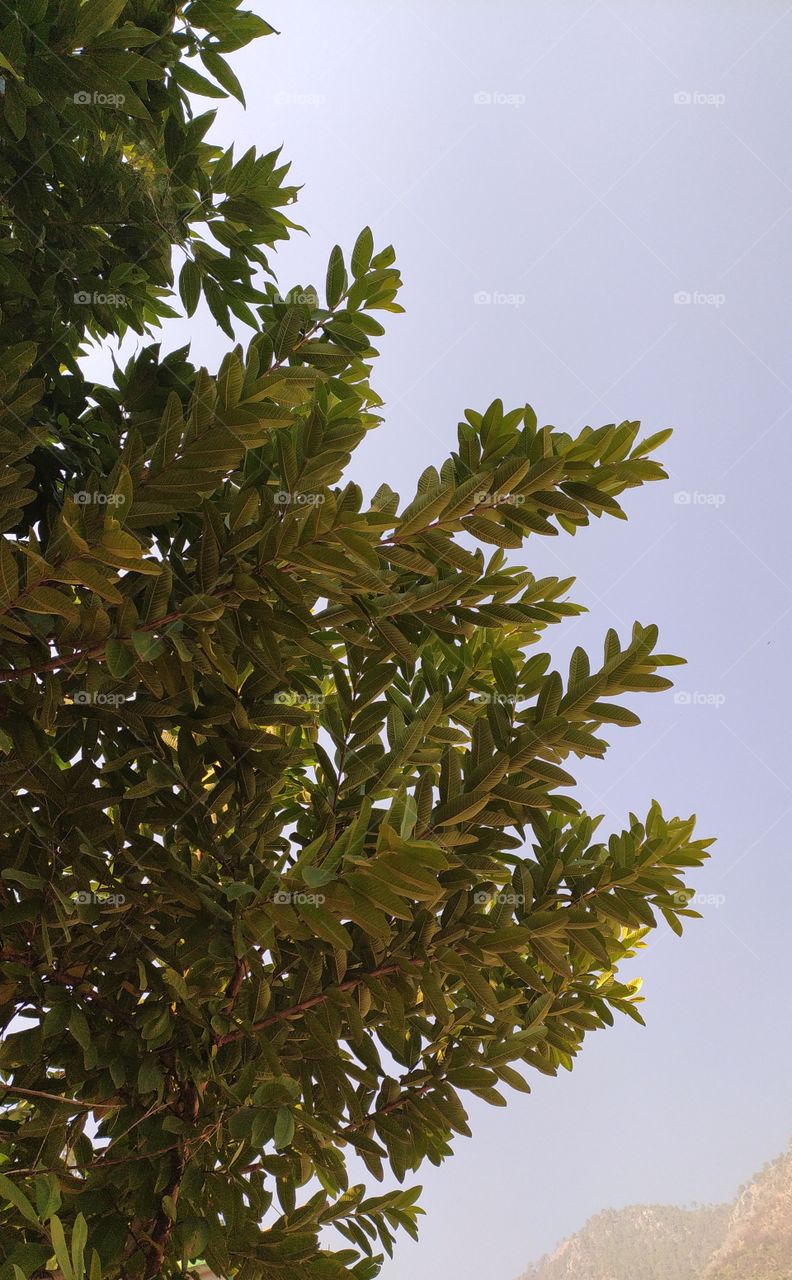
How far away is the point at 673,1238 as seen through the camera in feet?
14.5

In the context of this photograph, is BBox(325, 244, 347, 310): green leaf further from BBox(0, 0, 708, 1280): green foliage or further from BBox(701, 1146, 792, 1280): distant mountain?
BBox(701, 1146, 792, 1280): distant mountain

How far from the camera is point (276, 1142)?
0.71 meters

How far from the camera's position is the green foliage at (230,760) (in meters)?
0.78

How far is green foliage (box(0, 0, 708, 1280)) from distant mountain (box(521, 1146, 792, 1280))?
4.05m

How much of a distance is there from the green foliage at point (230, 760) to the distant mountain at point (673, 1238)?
4.05 metres

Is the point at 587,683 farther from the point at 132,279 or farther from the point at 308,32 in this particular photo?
the point at 308,32

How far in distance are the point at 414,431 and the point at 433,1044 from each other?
405 centimetres

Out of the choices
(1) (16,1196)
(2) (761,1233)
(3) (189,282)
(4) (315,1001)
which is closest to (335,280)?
(3) (189,282)

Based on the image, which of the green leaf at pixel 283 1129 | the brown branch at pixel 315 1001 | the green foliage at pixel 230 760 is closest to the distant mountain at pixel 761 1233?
the green foliage at pixel 230 760

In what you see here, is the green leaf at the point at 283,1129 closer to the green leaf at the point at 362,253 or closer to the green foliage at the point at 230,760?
the green foliage at the point at 230,760

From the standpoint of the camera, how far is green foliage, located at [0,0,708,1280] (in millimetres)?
775

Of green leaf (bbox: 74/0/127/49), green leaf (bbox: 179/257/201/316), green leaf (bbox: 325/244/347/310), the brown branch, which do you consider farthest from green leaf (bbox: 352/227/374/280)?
the brown branch

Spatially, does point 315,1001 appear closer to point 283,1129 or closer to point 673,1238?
point 283,1129

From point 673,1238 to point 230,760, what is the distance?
4.71 meters
